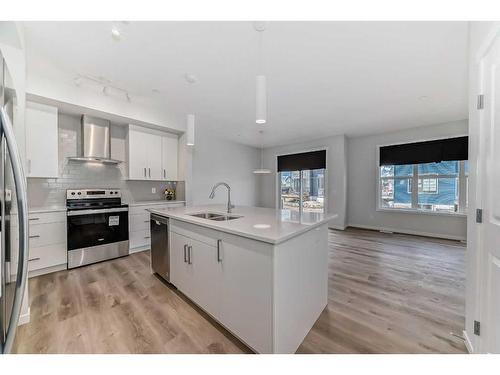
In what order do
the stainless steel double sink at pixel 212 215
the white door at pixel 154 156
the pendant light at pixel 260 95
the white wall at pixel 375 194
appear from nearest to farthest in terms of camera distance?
the pendant light at pixel 260 95, the stainless steel double sink at pixel 212 215, the white door at pixel 154 156, the white wall at pixel 375 194

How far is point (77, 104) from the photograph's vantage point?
293 cm

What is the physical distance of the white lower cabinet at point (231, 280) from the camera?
1.32m

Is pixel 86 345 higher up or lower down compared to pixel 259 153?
lower down

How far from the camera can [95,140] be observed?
3.34m

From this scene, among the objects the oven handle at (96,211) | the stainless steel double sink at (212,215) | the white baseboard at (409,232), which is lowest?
the white baseboard at (409,232)

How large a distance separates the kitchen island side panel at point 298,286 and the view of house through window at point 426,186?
432 centimetres

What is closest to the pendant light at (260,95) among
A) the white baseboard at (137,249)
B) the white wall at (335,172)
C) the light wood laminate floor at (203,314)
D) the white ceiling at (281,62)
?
the white ceiling at (281,62)

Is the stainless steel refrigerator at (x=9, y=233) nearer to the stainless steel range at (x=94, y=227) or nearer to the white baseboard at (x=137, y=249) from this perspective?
the stainless steel range at (x=94, y=227)

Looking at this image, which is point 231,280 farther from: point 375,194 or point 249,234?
point 375,194

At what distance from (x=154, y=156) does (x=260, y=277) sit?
352cm

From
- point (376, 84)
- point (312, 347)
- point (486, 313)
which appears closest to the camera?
point (486, 313)
